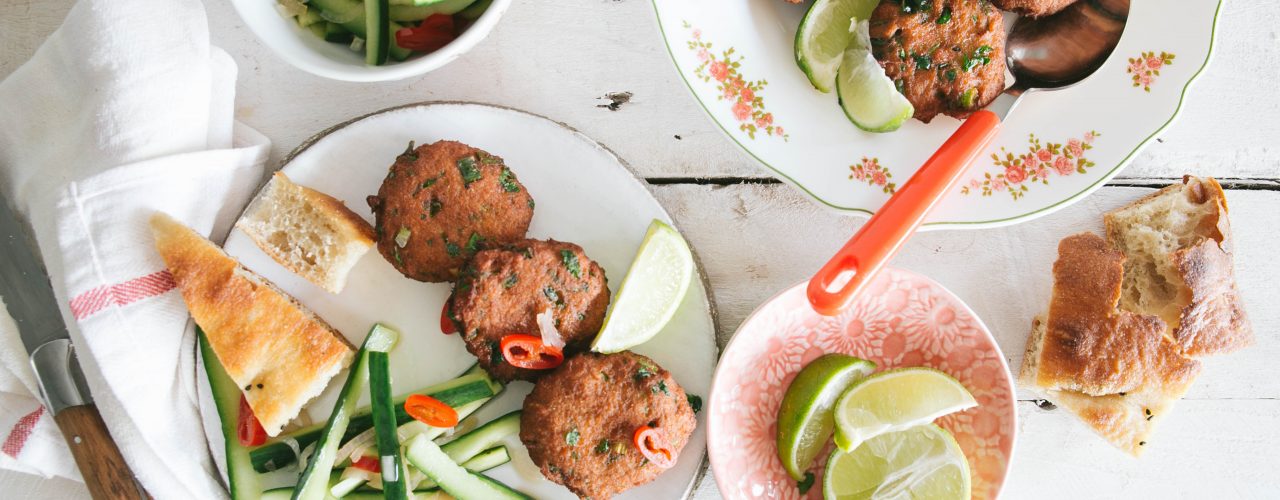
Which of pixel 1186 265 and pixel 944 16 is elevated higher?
pixel 944 16

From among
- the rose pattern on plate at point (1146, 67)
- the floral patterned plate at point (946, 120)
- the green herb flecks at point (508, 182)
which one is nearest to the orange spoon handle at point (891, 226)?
the floral patterned plate at point (946, 120)

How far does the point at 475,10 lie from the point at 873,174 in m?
1.22

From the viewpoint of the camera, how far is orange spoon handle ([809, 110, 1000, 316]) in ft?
7.30

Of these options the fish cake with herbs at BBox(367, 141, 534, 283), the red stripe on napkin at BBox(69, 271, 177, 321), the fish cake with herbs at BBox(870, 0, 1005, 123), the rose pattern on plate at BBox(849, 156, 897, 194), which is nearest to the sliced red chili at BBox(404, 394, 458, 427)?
the fish cake with herbs at BBox(367, 141, 534, 283)

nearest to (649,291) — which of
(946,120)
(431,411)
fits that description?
(431,411)

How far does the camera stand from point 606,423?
246 centimetres

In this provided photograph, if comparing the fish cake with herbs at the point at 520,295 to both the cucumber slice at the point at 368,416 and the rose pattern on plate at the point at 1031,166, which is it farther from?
the rose pattern on plate at the point at 1031,166

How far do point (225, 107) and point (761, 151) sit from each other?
169cm

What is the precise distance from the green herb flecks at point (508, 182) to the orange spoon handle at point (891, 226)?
0.91 meters

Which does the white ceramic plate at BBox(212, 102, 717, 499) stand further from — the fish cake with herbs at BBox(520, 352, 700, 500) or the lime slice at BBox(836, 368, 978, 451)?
the lime slice at BBox(836, 368, 978, 451)

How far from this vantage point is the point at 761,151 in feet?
8.05

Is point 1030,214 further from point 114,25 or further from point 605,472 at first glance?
point 114,25

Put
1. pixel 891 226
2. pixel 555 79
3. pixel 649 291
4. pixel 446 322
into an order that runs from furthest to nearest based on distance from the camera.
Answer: pixel 555 79 < pixel 446 322 < pixel 649 291 < pixel 891 226

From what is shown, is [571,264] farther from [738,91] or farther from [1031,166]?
[1031,166]
